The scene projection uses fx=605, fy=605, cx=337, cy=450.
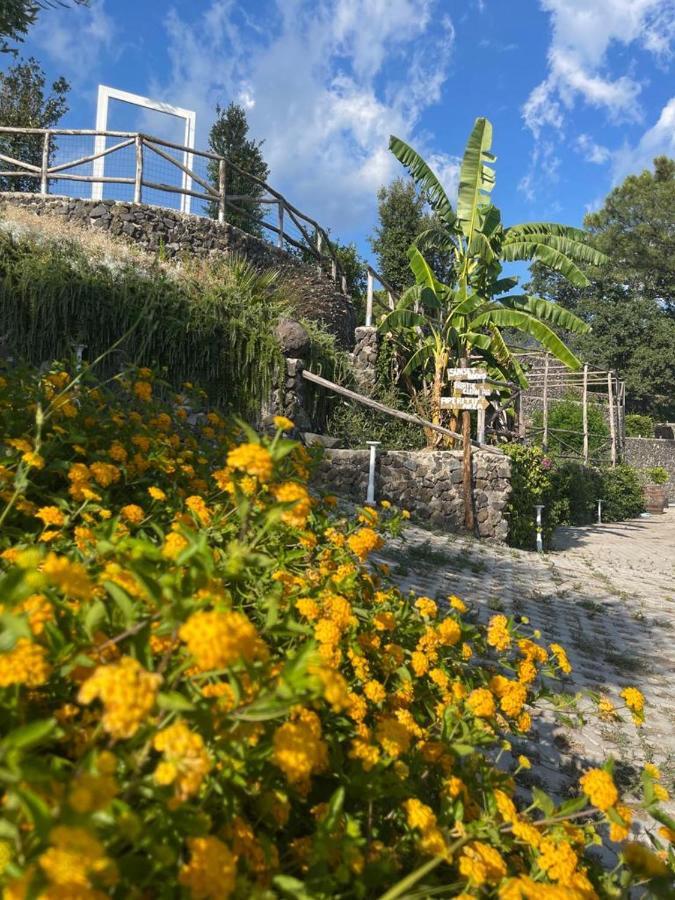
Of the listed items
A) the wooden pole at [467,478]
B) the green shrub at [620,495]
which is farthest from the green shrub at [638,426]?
the wooden pole at [467,478]

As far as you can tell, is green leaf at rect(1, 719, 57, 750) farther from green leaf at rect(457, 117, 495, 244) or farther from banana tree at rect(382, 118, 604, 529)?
green leaf at rect(457, 117, 495, 244)

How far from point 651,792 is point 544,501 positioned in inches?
385

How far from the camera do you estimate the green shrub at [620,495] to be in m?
17.5

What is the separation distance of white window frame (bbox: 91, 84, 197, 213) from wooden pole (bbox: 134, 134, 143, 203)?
73 centimetres

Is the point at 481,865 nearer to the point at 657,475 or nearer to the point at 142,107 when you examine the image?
the point at 142,107

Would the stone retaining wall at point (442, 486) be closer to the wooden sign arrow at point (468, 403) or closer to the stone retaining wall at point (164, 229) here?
the wooden sign arrow at point (468, 403)

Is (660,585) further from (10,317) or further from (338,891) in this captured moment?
(10,317)

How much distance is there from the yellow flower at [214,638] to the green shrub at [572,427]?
21.5 metres

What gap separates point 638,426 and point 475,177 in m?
22.8

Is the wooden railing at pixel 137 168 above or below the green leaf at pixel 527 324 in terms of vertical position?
above

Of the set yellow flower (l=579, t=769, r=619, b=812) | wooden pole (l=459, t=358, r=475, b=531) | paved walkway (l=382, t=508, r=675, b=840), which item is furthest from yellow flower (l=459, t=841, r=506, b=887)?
wooden pole (l=459, t=358, r=475, b=531)

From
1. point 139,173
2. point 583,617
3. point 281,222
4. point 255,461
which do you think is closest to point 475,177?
point 281,222

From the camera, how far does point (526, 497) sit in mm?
9844

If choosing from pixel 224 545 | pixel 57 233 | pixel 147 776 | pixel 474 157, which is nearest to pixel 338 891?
pixel 147 776
